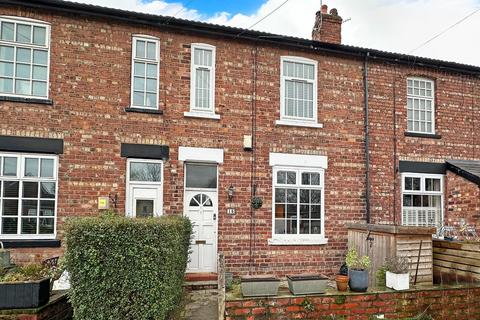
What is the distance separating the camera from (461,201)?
11.6 meters

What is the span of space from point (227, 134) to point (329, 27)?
5.13 m

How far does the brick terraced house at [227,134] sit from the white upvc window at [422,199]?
0.04 metres

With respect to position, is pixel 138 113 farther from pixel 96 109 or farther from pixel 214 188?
pixel 214 188

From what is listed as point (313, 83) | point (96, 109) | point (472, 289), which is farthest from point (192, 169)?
point (472, 289)

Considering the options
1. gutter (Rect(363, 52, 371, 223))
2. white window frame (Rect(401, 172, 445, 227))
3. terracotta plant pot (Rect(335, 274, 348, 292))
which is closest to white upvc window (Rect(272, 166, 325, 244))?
gutter (Rect(363, 52, 371, 223))

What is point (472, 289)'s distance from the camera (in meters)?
6.64

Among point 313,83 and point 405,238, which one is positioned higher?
point 313,83

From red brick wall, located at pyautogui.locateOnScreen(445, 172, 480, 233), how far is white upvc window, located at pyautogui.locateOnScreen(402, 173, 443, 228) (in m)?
0.23

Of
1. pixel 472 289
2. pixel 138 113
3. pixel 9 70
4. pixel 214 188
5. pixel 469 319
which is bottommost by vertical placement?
pixel 469 319

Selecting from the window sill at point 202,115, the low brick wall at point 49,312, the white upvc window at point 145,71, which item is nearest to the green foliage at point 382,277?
the low brick wall at point 49,312

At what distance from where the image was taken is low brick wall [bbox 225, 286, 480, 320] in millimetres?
5551

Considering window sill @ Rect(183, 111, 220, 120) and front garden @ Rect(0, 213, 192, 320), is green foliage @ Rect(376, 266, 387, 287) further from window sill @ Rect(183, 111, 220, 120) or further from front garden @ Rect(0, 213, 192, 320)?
window sill @ Rect(183, 111, 220, 120)

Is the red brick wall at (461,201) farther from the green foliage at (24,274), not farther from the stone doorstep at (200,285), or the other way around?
the green foliage at (24,274)

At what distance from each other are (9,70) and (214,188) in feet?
17.9
